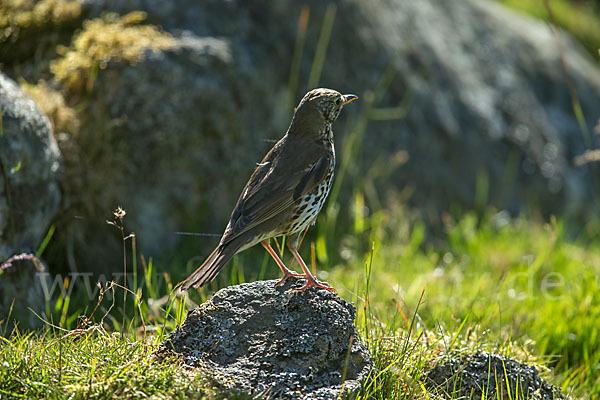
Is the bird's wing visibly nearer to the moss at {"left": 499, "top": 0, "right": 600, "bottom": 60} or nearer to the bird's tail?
the bird's tail

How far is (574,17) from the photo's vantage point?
1221 cm

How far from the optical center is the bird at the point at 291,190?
3881 millimetres

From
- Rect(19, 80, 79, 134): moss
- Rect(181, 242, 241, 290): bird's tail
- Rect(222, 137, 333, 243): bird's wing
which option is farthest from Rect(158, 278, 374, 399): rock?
Rect(19, 80, 79, 134): moss

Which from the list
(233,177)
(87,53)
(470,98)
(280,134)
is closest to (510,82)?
(470,98)

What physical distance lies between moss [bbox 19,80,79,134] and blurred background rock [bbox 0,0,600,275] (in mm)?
13

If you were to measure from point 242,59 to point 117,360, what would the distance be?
354 centimetres

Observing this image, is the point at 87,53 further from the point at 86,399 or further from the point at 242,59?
the point at 86,399

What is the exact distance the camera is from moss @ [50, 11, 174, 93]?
5.64 meters

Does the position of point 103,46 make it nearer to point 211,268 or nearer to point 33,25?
point 33,25

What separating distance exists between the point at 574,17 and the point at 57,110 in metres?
9.94

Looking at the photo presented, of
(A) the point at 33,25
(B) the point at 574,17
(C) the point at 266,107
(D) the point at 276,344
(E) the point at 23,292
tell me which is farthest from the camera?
(B) the point at 574,17

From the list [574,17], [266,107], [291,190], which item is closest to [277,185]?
[291,190]

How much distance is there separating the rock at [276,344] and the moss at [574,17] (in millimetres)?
9547

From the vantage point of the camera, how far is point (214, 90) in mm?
5785
